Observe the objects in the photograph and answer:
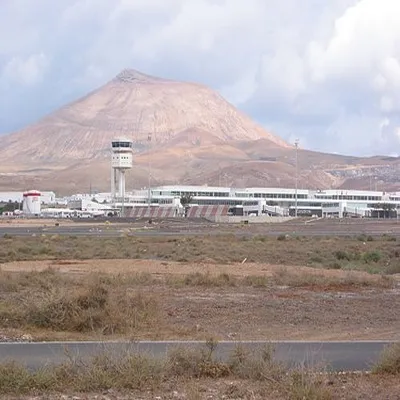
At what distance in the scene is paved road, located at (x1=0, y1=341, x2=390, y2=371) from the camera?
12.8 m

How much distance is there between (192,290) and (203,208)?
140 metres

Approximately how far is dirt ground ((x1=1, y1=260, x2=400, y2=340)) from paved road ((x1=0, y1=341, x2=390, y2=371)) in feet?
4.55

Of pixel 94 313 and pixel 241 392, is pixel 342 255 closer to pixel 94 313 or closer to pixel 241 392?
pixel 94 313

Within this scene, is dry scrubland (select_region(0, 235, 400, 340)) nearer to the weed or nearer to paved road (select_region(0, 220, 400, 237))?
the weed

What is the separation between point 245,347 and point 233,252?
38648mm

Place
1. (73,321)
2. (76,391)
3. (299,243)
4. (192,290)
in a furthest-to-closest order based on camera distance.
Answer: (299,243), (192,290), (73,321), (76,391)

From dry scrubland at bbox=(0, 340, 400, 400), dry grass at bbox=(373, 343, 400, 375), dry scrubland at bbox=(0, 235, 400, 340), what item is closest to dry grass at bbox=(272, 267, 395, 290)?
dry scrubland at bbox=(0, 235, 400, 340)

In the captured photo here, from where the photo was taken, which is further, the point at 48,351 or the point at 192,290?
the point at 192,290

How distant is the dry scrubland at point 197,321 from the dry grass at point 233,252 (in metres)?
2.81

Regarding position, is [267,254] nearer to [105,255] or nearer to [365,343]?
[105,255]

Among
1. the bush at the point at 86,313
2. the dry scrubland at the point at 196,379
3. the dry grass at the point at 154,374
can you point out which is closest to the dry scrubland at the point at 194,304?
the bush at the point at 86,313

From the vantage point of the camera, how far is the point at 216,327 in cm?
1831

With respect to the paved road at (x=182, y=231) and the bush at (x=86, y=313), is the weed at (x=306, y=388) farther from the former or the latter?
the paved road at (x=182, y=231)

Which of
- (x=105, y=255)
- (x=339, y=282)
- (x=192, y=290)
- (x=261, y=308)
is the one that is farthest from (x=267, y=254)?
(x=261, y=308)
